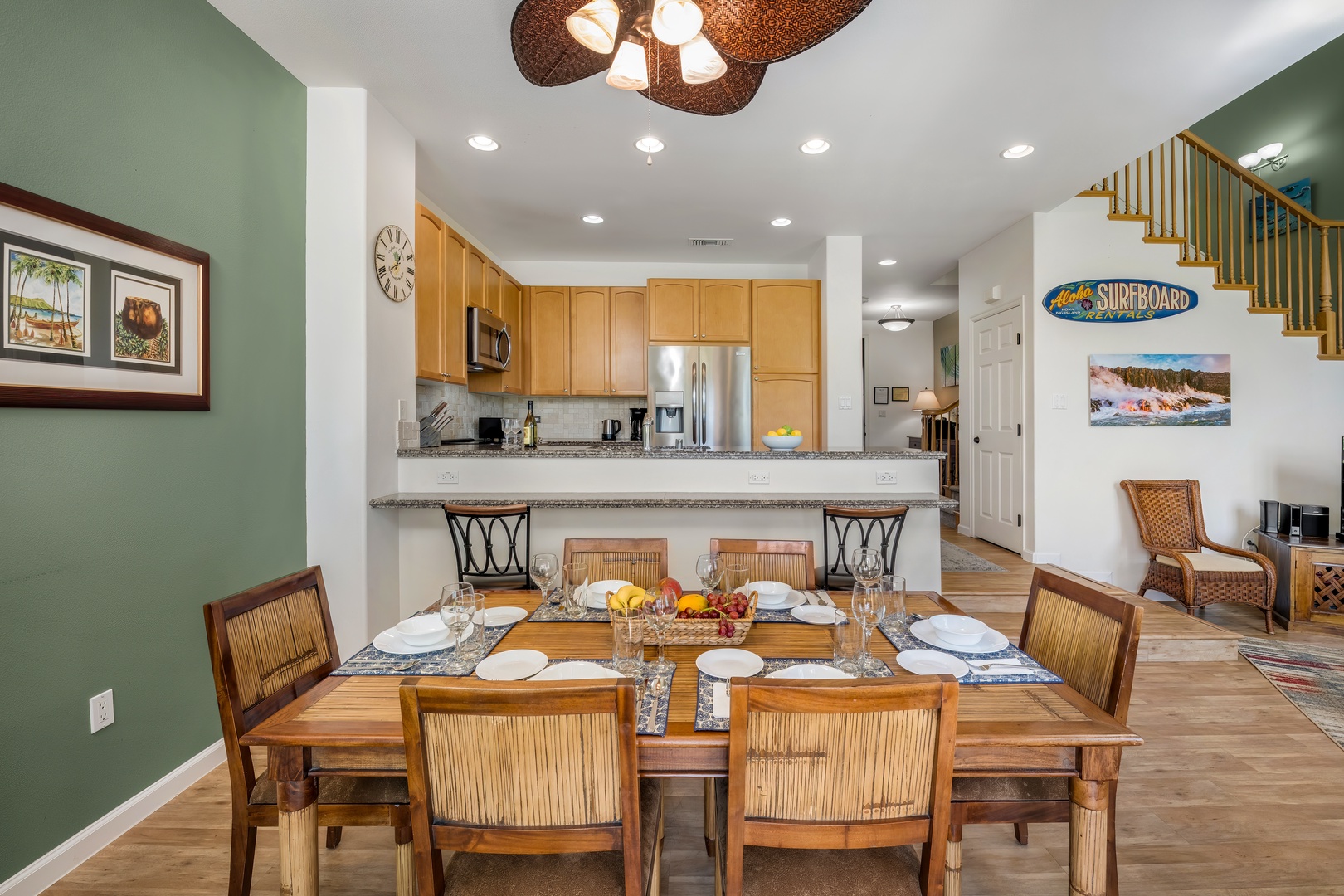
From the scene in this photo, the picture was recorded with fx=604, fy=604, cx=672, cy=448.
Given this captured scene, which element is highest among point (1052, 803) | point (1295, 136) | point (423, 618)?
point (1295, 136)

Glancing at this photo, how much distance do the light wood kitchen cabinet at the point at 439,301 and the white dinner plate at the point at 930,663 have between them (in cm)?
285

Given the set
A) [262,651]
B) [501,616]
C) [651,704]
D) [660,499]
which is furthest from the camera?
[660,499]

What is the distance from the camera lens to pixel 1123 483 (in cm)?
423

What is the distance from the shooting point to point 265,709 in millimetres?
1354

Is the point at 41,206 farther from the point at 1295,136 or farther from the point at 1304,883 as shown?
the point at 1295,136

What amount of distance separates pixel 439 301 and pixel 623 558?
2.21 meters

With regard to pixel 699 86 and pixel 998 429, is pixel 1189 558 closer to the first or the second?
pixel 998 429

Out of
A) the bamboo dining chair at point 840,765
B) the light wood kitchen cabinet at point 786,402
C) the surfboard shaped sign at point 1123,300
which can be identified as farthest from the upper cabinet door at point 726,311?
the bamboo dining chair at point 840,765

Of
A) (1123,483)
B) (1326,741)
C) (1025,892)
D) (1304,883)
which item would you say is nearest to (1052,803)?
(1025,892)

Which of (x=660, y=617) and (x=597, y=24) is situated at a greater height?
(x=597, y=24)

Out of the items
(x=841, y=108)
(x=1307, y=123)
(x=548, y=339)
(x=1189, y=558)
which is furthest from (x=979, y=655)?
(x=1307, y=123)

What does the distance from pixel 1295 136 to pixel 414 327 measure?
686cm

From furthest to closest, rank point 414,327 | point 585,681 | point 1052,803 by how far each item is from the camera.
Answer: point 414,327 < point 1052,803 < point 585,681

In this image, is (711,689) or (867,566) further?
(867,566)
